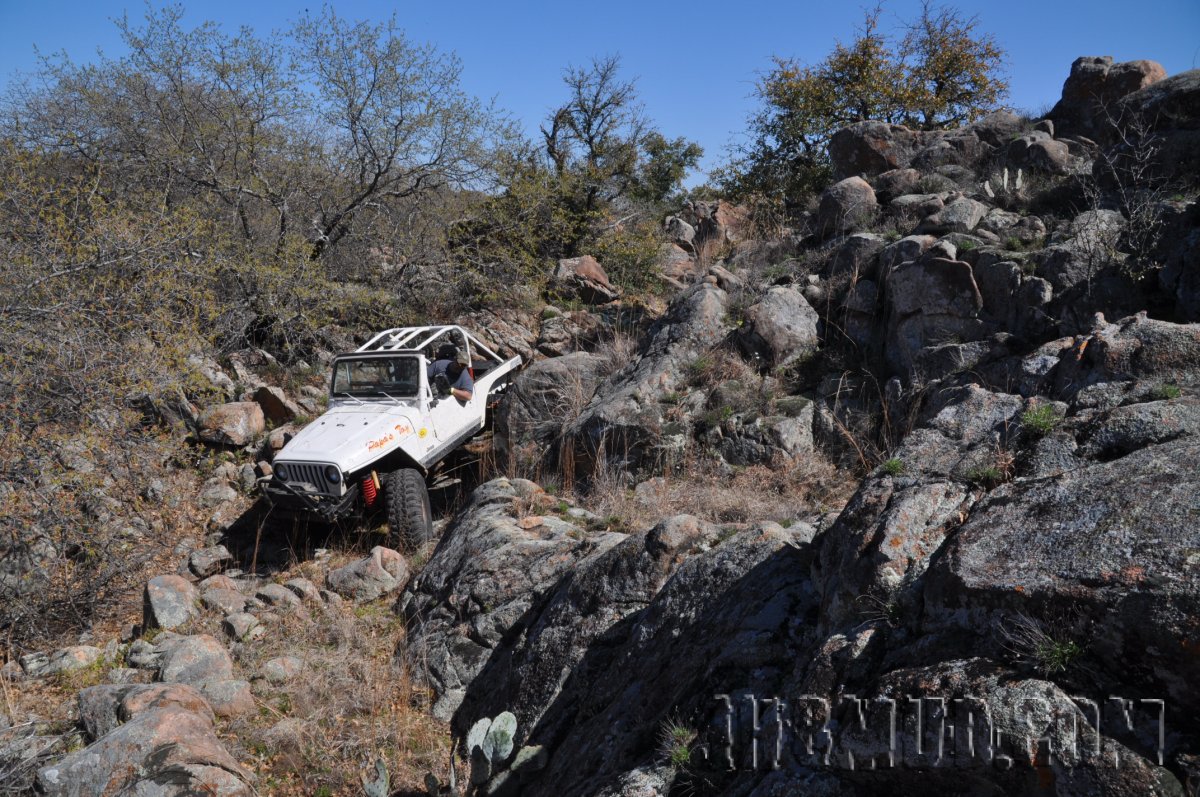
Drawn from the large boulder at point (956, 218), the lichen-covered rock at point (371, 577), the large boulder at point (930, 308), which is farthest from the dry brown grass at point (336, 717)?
the large boulder at point (956, 218)

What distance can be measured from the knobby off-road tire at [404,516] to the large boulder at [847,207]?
6.96 metres

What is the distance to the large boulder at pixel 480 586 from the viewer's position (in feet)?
16.3

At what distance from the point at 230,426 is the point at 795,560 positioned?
27.6 ft

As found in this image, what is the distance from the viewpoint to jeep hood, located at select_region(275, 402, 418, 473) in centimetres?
698

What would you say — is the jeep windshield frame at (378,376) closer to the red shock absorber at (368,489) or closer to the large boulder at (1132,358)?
the red shock absorber at (368,489)

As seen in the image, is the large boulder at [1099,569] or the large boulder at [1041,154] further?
the large boulder at [1041,154]

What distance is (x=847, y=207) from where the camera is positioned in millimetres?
10508

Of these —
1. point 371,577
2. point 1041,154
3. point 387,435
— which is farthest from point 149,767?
point 1041,154

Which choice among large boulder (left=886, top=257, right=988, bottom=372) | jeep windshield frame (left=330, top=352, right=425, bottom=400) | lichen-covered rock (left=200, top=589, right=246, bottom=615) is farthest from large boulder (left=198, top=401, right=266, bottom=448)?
large boulder (left=886, top=257, right=988, bottom=372)

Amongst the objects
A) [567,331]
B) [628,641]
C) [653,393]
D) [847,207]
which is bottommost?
[628,641]

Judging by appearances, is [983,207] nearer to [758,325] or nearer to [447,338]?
[758,325]

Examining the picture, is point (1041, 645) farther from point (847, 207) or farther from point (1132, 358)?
point (847, 207)

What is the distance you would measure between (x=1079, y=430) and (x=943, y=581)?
1125mm

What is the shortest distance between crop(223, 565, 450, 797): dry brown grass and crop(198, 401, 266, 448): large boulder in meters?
4.58
